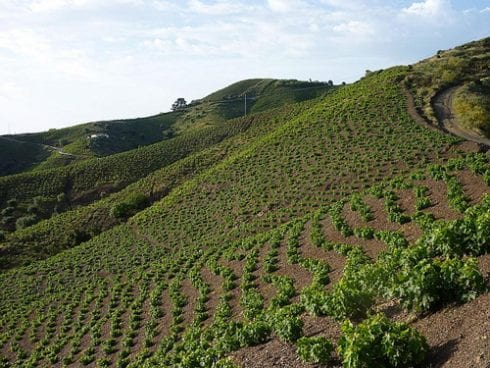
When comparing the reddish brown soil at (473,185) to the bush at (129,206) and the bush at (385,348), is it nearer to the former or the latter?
the bush at (385,348)

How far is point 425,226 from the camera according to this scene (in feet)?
61.5

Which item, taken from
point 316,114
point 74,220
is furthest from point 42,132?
point 316,114

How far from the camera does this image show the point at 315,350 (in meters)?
10.2

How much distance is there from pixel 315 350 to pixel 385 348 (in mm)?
1963

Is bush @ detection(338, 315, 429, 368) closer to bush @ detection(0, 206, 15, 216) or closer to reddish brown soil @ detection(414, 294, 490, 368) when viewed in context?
→ reddish brown soil @ detection(414, 294, 490, 368)

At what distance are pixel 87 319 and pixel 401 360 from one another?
24.9 metres

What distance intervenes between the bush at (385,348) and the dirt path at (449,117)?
38.2 meters

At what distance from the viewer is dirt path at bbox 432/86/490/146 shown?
151ft

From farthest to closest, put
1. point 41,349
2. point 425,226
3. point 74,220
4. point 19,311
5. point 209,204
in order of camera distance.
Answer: point 74,220, point 209,204, point 19,311, point 41,349, point 425,226

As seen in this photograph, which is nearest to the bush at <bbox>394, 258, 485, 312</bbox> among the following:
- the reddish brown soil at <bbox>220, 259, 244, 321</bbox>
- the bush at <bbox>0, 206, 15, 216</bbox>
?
the reddish brown soil at <bbox>220, 259, 244, 321</bbox>

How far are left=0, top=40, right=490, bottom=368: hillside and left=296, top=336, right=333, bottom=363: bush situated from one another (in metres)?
0.04

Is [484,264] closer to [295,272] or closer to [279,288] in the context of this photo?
[279,288]

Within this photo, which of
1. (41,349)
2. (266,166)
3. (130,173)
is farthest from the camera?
(130,173)

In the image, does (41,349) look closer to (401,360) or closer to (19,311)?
(19,311)
